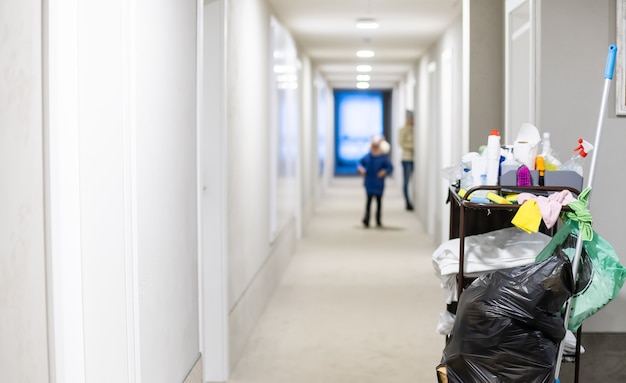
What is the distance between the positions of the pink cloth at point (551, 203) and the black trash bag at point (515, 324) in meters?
0.15

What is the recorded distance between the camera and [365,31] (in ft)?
32.0

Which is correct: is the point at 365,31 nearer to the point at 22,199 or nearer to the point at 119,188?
the point at 119,188

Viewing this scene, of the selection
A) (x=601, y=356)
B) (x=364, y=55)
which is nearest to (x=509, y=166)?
(x=601, y=356)

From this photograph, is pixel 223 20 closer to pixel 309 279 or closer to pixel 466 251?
pixel 466 251

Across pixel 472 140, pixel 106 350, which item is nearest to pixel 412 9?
pixel 472 140

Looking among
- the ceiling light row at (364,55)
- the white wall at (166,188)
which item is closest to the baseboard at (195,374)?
the white wall at (166,188)

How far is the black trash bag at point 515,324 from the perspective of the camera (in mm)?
3051

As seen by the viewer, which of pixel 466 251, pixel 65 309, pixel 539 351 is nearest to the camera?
pixel 65 309

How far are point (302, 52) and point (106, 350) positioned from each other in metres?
9.61

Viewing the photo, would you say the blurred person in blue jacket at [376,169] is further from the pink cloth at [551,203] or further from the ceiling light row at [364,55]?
the pink cloth at [551,203]

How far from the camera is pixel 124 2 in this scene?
271cm

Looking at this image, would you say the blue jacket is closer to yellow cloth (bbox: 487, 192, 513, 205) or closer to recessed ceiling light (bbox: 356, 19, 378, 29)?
recessed ceiling light (bbox: 356, 19, 378, 29)

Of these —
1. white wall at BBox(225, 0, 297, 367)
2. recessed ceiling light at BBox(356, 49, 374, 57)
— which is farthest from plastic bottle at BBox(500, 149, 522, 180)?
recessed ceiling light at BBox(356, 49, 374, 57)

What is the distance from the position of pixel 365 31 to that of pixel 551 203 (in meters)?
6.82
